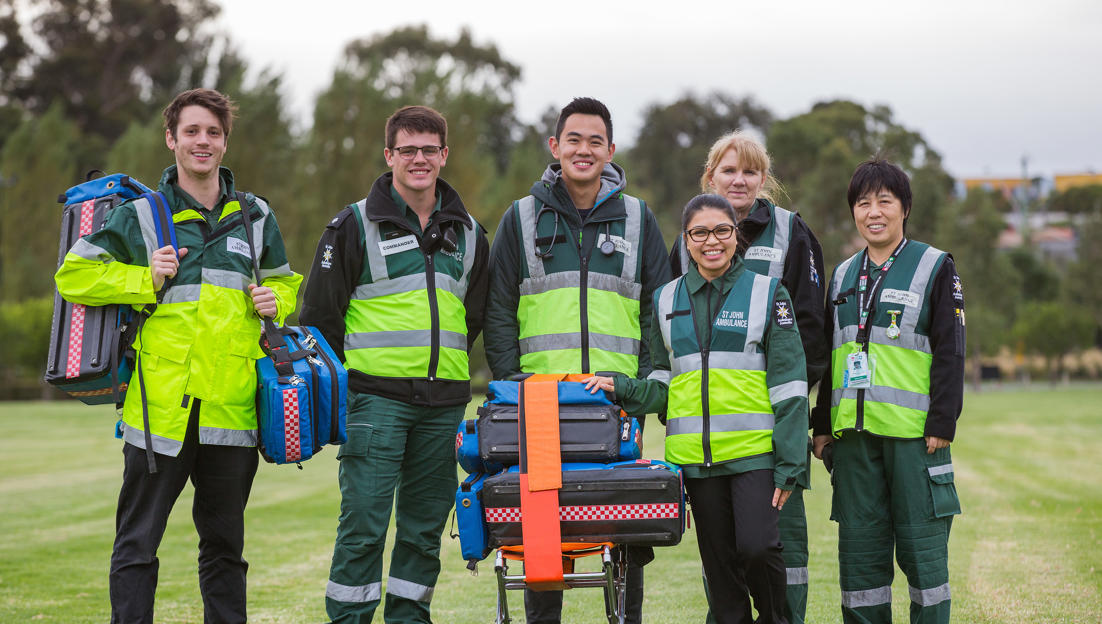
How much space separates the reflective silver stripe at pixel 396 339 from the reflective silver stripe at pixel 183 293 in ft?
2.80

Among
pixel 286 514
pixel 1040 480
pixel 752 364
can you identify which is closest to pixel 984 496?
pixel 1040 480

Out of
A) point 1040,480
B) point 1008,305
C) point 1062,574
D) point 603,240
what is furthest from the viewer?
point 1008,305

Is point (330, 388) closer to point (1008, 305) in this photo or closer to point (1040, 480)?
point (1040, 480)

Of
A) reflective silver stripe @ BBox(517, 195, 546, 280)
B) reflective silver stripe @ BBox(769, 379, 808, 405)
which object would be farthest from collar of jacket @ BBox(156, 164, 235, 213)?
reflective silver stripe @ BBox(769, 379, 808, 405)

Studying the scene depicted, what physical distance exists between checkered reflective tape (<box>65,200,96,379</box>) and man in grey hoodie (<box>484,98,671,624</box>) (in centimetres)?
191

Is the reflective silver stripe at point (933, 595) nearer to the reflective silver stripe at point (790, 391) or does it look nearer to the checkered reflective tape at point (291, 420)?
the reflective silver stripe at point (790, 391)

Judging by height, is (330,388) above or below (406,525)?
above

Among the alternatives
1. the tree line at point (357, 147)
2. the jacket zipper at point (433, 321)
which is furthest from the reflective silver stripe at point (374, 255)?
the tree line at point (357, 147)

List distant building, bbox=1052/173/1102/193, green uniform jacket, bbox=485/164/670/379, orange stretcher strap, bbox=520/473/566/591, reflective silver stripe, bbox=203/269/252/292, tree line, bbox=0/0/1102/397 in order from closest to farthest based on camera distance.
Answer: orange stretcher strap, bbox=520/473/566/591
reflective silver stripe, bbox=203/269/252/292
green uniform jacket, bbox=485/164/670/379
tree line, bbox=0/0/1102/397
distant building, bbox=1052/173/1102/193

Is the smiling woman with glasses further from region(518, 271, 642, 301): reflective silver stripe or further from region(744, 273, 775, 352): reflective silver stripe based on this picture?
region(518, 271, 642, 301): reflective silver stripe

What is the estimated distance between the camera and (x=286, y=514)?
12773 millimetres

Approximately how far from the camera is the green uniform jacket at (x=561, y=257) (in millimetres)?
→ 5426

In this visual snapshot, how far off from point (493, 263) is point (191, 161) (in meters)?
1.56

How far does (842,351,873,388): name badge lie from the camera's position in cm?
536
